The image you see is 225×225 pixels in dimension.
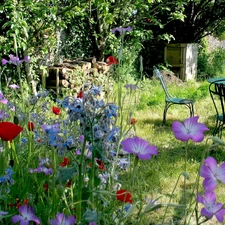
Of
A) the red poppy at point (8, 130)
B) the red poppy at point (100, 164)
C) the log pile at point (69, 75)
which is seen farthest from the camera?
the log pile at point (69, 75)

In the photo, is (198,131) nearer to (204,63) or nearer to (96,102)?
(96,102)

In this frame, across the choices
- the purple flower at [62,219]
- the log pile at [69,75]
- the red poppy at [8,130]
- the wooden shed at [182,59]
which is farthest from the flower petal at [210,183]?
the wooden shed at [182,59]

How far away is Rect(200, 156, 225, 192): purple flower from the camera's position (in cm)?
78

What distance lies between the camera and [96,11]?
734cm

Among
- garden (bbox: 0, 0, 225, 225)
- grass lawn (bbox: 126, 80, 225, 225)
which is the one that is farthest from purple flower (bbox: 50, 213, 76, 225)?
grass lawn (bbox: 126, 80, 225, 225)

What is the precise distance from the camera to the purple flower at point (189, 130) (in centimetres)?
80

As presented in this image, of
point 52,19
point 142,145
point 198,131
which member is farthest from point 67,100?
point 52,19

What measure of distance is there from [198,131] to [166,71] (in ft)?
24.5

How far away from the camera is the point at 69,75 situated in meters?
5.94

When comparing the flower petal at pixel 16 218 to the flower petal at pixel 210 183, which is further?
the flower petal at pixel 16 218

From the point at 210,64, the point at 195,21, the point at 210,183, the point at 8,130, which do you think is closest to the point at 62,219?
the point at 8,130

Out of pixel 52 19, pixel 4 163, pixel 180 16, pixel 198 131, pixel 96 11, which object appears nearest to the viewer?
pixel 198 131

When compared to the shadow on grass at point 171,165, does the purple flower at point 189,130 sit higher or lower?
higher

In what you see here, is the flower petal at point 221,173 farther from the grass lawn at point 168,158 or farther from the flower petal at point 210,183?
the grass lawn at point 168,158
